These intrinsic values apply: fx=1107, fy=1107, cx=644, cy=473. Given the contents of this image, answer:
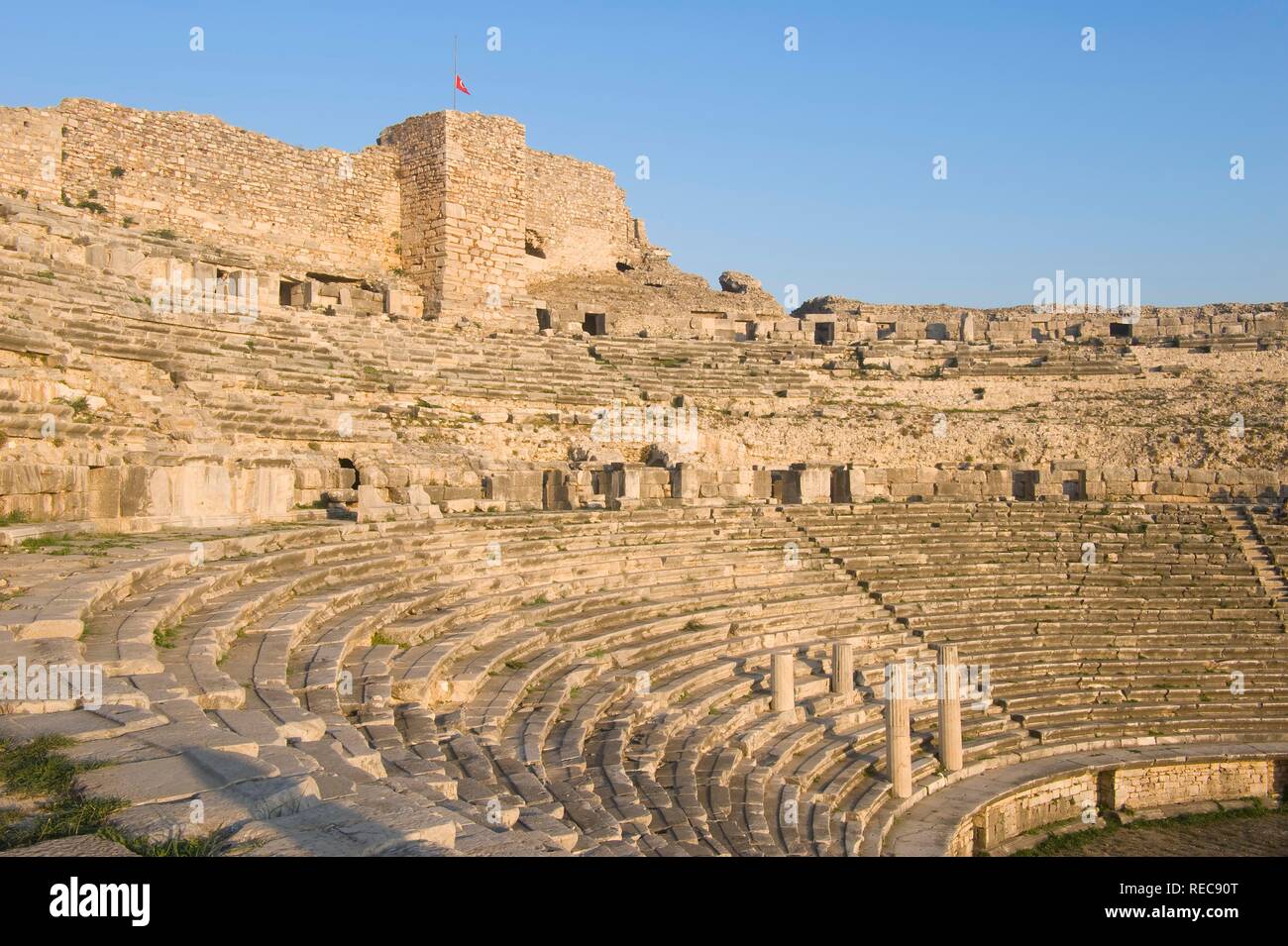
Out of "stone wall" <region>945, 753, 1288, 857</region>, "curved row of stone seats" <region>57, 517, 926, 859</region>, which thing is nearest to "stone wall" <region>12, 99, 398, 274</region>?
"curved row of stone seats" <region>57, 517, 926, 859</region>

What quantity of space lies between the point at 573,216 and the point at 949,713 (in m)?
26.3

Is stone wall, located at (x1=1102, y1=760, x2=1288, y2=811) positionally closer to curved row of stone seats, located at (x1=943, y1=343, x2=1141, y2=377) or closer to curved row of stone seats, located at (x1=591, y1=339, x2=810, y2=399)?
curved row of stone seats, located at (x1=591, y1=339, x2=810, y2=399)

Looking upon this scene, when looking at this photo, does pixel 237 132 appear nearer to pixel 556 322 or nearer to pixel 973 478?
pixel 556 322

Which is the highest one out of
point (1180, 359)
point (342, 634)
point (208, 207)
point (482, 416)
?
point (208, 207)

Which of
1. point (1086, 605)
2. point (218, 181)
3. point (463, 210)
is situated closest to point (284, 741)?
point (1086, 605)

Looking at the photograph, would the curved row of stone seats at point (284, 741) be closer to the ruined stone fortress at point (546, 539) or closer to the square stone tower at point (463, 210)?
the ruined stone fortress at point (546, 539)

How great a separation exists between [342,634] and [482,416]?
38.9ft

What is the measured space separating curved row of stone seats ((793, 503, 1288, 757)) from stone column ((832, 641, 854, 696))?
2.22 meters

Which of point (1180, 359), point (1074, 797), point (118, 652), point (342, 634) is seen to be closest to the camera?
point (118, 652)

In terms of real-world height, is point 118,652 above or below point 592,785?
above

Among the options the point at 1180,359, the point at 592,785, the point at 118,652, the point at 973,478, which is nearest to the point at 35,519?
the point at 118,652

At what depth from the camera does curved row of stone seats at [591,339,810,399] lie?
24344 millimetres
